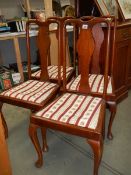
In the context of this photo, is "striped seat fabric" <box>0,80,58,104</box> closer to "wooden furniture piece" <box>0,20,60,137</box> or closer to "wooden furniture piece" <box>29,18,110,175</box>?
"wooden furniture piece" <box>0,20,60,137</box>

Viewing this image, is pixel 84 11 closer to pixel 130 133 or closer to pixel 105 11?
pixel 105 11

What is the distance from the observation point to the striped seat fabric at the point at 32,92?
142 centimetres

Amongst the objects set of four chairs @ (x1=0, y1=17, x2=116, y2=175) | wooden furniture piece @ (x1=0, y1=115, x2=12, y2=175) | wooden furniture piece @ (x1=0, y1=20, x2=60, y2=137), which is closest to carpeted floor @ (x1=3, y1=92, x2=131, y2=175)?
set of four chairs @ (x1=0, y1=17, x2=116, y2=175)

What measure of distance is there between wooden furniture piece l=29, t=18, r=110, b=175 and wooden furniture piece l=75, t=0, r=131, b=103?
22.4 inches

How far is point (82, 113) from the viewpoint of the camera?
1166 mm

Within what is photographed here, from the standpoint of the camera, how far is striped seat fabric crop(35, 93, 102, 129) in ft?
3.62

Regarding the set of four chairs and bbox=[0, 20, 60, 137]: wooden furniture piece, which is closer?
the set of four chairs

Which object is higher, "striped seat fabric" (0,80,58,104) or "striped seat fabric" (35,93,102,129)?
"striped seat fabric" (0,80,58,104)

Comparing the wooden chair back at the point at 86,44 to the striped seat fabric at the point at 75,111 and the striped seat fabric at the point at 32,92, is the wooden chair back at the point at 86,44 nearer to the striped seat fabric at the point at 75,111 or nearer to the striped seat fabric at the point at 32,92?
the striped seat fabric at the point at 75,111

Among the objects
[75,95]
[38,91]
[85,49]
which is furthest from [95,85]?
[38,91]

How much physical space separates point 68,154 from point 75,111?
49cm

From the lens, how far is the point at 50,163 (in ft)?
4.64

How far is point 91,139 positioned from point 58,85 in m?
0.66

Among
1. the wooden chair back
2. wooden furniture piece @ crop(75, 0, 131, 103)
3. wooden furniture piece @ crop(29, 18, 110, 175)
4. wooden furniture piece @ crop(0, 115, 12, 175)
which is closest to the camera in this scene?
wooden furniture piece @ crop(0, 115, 12, 175)
